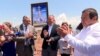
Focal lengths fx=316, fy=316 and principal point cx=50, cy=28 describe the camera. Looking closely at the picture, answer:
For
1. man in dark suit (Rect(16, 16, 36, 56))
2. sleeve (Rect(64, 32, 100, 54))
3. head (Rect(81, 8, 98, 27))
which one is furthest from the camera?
man in dark suit (Rect(16, 16, 36, 56))

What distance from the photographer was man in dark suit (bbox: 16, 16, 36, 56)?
9.24 metres

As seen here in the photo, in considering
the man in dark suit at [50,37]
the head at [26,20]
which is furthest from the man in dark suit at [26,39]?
the man in dark suit at [50,37]

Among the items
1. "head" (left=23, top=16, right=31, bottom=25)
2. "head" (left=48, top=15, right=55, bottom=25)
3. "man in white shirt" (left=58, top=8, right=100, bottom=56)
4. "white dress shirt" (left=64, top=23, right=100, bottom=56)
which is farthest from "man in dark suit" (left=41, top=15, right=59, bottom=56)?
"white dress shirt" (left=64, top=23, right=100, bottom=56)

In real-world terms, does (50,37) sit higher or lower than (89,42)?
lower

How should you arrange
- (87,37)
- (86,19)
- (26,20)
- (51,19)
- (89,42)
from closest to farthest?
(89,42) → (87,37) → (86,19) → (51,19) → (26,20)

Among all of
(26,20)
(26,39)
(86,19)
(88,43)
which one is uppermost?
(86,19)

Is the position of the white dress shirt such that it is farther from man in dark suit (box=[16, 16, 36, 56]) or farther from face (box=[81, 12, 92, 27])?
man in dark suit (box=[16, 16, 36, 56])

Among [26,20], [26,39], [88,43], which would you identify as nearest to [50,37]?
[26,39]

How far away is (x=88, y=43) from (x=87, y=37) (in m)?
0.13

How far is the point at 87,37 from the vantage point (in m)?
4.25

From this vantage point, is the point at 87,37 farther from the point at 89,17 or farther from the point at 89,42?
the point at 89,17

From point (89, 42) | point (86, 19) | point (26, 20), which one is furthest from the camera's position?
point (26, 20)

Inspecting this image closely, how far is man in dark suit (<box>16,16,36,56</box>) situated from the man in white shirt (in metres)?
4.85

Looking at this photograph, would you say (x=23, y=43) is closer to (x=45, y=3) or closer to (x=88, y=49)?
(x=88, y=49)
